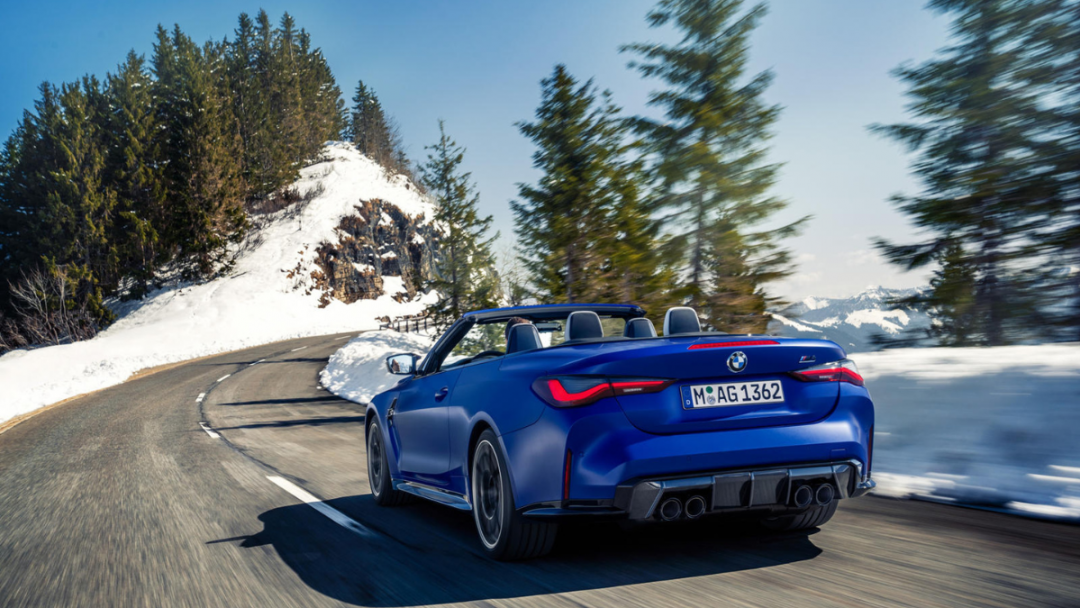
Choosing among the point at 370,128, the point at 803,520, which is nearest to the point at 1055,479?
the point at 803,520

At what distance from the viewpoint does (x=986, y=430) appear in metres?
5.21

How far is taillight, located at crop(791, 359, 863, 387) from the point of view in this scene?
12.0 feet

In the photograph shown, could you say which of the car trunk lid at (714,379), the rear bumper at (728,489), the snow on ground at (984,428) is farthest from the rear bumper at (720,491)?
the snow on ground at (984,428)

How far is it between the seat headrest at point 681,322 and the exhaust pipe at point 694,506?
1.36m

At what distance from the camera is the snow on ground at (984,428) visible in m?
4.68

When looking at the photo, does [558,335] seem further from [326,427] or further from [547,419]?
[326,427]

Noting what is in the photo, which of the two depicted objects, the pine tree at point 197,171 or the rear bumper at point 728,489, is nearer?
the rear bumper at point 728,489

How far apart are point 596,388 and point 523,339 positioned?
36.6 inches

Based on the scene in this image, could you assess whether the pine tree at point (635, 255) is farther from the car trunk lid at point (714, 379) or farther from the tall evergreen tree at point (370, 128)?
the tall evergreen tree at point (370, 128)

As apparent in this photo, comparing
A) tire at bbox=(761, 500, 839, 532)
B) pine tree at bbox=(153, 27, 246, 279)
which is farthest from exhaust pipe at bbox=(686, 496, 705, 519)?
pine tree at bbox=(153, 27, 246, 279)

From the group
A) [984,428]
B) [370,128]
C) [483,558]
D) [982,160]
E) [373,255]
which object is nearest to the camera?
[483,558]

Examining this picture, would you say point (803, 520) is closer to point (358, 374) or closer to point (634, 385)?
point (634, 385)

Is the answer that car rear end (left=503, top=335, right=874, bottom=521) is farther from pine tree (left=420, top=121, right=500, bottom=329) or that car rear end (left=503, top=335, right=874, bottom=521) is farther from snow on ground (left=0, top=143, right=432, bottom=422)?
pine tree (left=420, top=121, right=500, bottom=329)

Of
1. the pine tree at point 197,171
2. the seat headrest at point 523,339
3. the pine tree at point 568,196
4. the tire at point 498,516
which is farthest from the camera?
the pine tree at point 197,171
